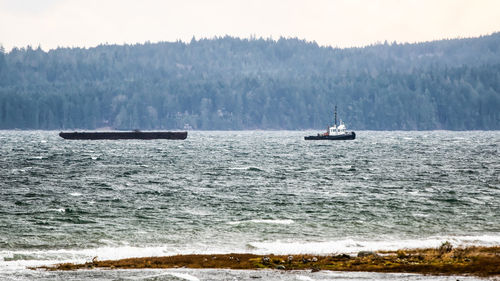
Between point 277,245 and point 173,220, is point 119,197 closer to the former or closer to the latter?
point 173,220

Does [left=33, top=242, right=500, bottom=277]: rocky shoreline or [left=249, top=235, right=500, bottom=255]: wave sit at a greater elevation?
[left=33, top=242, right=500, bottom=277]: rocky shoreline

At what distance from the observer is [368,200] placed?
4484 centimetres

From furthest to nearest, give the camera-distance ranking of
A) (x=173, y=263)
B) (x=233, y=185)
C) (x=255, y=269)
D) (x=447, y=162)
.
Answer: (x=447, y=162) < (x=233, y=185) < (x=173, y=263) < (x=255, y=269)

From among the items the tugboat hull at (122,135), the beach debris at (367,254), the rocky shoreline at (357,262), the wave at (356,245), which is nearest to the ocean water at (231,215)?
the wave at (356,245)

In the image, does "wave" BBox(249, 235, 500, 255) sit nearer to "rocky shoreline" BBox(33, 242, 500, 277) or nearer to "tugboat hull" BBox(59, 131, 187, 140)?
"rocky shoreline" BBox(33, 242, 500, 277)

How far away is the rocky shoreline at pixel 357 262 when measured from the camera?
20.3m

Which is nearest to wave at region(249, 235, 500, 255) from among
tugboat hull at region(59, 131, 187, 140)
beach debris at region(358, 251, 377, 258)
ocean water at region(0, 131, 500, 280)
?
ocean water at region(0, 131, 500, 280)

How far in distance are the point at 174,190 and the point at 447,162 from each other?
45.0m

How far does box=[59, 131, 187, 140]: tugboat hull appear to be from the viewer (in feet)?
612

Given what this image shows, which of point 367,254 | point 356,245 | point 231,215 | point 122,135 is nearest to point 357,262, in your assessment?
point 367,254

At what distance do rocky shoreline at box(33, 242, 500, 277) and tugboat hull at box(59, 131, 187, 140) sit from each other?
16285cm

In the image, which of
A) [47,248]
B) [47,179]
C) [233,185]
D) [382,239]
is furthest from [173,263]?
[47,179]

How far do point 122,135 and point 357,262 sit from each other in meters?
172

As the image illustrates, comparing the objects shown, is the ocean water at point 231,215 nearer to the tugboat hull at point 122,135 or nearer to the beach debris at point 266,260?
the beach debris at point 266,260
